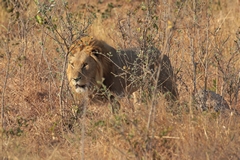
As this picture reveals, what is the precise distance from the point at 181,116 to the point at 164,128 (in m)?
0.35

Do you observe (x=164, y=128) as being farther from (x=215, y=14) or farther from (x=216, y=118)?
(x=215, y=14)

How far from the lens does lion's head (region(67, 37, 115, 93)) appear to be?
20.2 feet

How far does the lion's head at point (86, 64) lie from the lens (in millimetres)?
6172

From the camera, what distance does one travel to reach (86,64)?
6285 millimetres

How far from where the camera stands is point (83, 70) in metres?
6.24

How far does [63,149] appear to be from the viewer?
5293mm

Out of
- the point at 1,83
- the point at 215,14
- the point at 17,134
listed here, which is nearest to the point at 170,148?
the point at 17,134

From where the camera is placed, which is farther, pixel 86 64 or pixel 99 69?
pixel 99 69

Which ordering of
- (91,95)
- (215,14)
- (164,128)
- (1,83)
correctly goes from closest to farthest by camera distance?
(164,128), (91,95), (1,83), (215,14)

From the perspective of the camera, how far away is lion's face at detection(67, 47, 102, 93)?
6.16 m

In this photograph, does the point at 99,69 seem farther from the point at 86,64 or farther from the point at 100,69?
the point at 86,64

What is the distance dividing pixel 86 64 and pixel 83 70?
8 cm

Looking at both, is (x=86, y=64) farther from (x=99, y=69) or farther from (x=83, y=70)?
(x=99, y=69)

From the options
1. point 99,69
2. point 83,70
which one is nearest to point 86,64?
point 83,70
